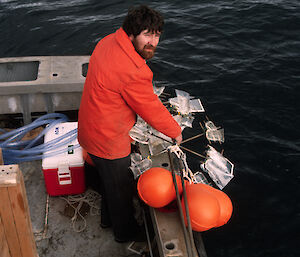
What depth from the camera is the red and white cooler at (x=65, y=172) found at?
12.6 feet

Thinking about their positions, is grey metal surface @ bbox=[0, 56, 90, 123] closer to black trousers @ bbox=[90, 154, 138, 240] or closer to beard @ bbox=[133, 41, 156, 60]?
black trousers @ bbox=[90, 154, 138, 240]

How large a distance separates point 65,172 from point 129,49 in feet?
6.13

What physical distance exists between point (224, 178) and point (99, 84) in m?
1.87

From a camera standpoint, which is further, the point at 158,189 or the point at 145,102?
the point at 158,189

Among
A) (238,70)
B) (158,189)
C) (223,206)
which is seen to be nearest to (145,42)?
(158,189)

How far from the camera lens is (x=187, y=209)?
107 inches

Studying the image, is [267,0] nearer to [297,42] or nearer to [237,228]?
[297,42]

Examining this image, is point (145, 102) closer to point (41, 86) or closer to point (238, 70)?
point (41, 86)

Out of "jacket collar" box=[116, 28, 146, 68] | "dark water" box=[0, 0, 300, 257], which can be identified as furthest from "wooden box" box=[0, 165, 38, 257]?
"dark water" box=[0, 0, 300, 257]

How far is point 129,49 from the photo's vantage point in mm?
2660

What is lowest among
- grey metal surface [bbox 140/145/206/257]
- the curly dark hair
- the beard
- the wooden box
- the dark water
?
the dark water

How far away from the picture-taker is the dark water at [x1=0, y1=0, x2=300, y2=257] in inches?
200

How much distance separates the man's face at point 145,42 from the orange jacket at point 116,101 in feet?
0.15

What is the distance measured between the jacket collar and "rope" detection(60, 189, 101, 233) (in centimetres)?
212
